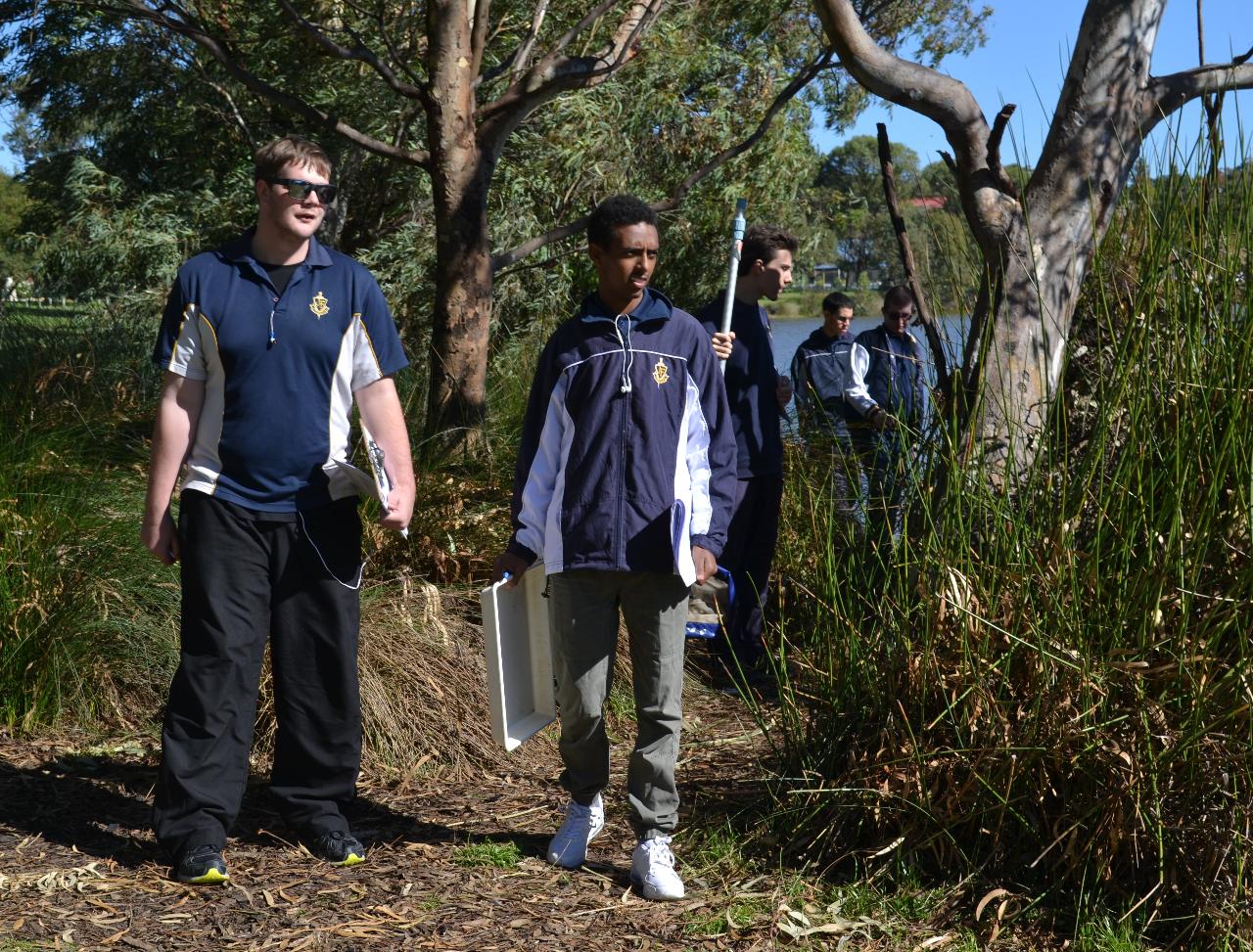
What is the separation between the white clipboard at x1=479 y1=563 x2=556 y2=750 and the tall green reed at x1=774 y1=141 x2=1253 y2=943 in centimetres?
82

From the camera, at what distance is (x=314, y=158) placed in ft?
13.0

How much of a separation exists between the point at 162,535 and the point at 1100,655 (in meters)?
2.59

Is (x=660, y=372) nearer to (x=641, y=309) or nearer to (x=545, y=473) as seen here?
(x=641, y=309)

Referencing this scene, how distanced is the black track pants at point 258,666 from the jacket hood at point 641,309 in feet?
3.02

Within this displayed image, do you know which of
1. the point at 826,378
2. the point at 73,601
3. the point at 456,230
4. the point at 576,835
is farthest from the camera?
the point at 456,230

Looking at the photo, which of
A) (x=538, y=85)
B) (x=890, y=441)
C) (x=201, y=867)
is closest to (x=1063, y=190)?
(x=890, y=441)

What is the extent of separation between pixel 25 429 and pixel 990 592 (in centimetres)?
432

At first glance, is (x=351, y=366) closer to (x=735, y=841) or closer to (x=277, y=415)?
(x=277, y=415)

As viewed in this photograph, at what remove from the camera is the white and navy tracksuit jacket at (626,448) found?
3.80m

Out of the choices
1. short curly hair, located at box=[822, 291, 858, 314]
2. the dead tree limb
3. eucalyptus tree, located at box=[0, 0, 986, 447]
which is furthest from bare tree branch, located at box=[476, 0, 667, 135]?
the dead tree limb

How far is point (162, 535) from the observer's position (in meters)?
4.04

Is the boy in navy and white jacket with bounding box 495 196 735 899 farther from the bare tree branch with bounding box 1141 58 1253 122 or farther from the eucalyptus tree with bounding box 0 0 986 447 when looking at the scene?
the eucalyptus tree with bounding box 0 0 986 447

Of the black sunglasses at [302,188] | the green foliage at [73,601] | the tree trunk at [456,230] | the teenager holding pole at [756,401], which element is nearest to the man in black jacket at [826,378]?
the teenager holding pole at [756,401]

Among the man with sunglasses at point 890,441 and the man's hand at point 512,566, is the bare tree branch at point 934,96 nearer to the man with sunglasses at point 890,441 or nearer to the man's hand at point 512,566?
the man with sunglasses at point 890,441
